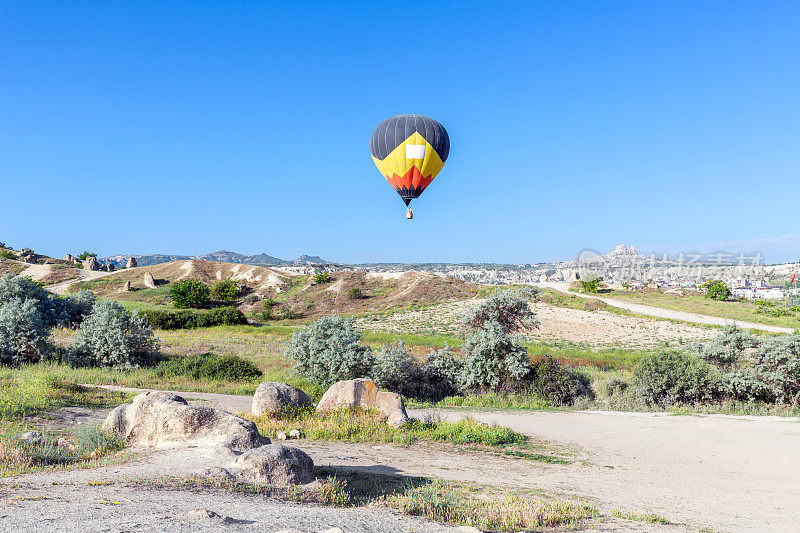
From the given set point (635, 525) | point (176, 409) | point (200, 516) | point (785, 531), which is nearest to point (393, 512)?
point (200, 516)

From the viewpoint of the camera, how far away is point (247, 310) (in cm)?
6794

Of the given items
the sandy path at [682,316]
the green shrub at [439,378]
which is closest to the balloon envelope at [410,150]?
the green shrub at [439,378]

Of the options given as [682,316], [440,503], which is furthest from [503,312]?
[682,316]

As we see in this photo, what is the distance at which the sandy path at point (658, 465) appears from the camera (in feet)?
29.0

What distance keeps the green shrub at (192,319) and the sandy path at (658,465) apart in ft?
111

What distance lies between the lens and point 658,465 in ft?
38.8

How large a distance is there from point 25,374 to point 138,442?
12370mm

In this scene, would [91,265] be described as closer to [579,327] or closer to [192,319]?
[192,319]

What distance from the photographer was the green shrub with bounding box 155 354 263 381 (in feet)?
76.1

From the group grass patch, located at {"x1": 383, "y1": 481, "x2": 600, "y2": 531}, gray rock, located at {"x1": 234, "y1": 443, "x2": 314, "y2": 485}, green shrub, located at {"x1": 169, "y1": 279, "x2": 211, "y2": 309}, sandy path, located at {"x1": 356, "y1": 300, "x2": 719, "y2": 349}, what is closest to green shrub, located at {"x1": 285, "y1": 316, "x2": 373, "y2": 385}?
gray rock, located at {"x1": 234, "y1": 443, "x2": 314, "y2": 485}

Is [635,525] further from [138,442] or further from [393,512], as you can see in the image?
[138,442]

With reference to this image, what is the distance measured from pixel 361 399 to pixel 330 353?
686 centimetres

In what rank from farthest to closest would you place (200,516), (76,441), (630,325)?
(630,325)
(76,441)
(200,516)

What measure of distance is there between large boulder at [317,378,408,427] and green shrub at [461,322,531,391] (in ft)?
23.2
